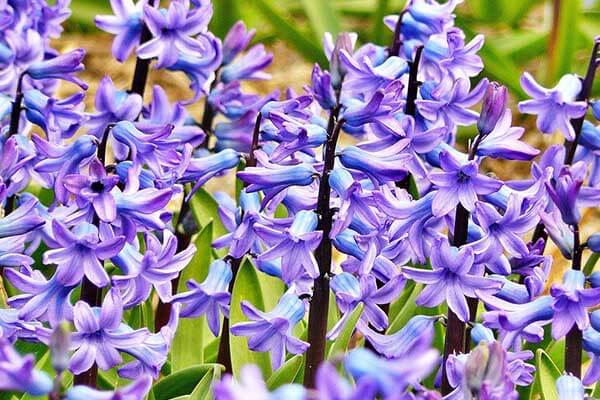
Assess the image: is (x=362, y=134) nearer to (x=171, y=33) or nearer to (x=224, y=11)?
(x=171, y=33)

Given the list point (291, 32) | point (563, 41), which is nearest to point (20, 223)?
point (291, 32)

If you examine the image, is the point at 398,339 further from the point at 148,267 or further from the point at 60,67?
the point at 60,67

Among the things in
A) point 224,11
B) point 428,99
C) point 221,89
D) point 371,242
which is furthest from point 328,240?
point 224,11

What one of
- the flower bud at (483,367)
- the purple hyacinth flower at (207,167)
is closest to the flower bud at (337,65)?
the purple hyacinth flower at (207,167)

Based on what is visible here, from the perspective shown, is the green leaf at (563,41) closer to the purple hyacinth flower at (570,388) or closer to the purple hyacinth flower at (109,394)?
the purple hyacinth flower at (570,388)

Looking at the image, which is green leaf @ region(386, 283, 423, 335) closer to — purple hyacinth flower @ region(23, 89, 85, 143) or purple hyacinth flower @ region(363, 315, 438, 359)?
purple hyacinth flower @ region(363, 315, 438, 359)
